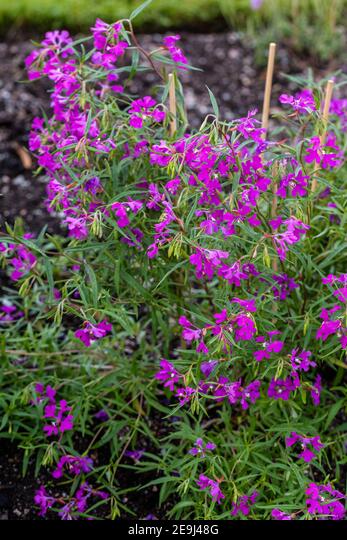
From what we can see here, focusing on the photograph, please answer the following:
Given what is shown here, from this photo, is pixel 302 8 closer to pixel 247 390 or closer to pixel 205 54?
pixel 205 54

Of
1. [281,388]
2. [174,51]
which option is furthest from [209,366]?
[174,51]

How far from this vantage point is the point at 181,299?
7.11 feet

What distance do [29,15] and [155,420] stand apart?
288cm

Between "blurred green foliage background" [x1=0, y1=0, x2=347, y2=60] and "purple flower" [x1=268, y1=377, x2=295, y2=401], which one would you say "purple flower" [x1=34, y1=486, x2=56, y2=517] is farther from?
"blurred green foliage background" [x1=0, y1=0, x2=347, y2=60]

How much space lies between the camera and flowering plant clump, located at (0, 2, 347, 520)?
1811 mm

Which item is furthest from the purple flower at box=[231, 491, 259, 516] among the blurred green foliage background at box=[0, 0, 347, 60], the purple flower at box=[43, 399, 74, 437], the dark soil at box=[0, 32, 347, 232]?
the blurred green foliage background at box=[0, 0, 347, 60]

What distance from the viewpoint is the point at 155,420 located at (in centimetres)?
243

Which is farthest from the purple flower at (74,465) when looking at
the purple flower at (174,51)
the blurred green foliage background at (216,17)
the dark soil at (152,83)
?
the blurred green foliage background at (216,17)

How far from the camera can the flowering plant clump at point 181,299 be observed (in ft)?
5.94

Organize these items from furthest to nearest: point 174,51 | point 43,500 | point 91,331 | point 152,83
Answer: point 152,83
point 43,500
point 174,51
point 91,331

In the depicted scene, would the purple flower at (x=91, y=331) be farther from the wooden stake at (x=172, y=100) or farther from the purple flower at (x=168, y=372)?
the wooden stake at (x=172, y=100)

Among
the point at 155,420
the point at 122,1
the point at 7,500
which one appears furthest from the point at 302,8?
the point at 7,500

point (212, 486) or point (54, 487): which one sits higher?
point (212, 486)

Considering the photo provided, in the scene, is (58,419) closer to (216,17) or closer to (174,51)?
(174,51)
